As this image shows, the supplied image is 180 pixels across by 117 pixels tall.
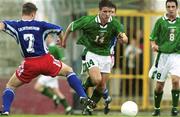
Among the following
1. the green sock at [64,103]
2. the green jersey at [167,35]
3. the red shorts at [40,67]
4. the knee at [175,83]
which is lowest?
the green sock at [64,103]

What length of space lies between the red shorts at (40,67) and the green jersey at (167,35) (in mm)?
2738

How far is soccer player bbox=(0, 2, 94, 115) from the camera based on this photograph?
16172 mm

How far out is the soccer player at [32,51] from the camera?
53.1 feet

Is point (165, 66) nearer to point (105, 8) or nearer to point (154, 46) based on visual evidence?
point (154, 46)

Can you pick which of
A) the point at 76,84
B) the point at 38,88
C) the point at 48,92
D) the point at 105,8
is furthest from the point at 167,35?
the point at 38,88

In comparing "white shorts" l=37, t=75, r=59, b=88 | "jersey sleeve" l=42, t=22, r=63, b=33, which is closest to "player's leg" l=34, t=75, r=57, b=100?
"white shorts" l=37, t=75, r=59, b=88

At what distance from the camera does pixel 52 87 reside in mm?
25484

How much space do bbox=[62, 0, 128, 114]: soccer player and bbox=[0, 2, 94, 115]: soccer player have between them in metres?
1.53

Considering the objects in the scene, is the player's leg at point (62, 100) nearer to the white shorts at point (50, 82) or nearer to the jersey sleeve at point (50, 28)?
the white shorts at point (50, 82)

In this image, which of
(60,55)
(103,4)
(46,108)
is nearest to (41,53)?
(103,4)

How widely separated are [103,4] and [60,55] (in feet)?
21.4

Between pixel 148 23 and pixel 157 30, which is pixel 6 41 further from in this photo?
pixel 157 30

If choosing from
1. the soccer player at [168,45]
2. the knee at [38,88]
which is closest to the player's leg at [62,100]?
the knee at [38,88]

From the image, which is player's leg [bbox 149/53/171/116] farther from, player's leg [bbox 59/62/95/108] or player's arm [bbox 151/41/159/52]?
player's leg [bbox 59/62/95/108]
